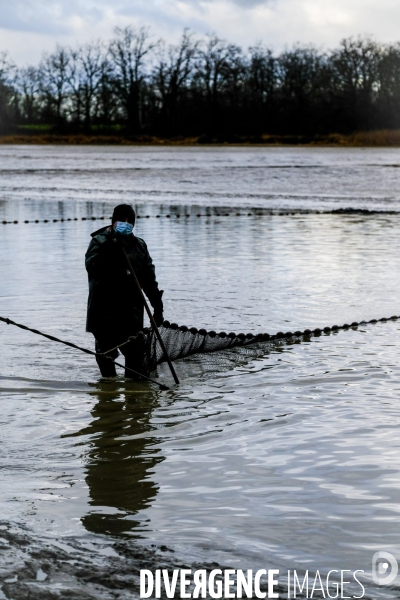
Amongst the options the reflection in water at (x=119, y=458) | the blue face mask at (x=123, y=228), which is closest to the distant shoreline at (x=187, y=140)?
the reflection in water at (x=119, y=458)

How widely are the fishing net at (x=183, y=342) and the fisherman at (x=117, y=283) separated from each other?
0.67ft

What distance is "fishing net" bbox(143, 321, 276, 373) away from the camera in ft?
22.9

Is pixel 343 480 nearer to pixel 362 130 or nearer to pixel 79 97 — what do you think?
pixel 362 130

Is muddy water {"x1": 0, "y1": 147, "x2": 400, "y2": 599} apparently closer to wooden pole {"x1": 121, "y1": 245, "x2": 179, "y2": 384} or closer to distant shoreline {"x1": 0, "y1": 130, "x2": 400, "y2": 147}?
wooden pole {"x1": 121, "y1": 245, "x2": 179, "y2": 384}

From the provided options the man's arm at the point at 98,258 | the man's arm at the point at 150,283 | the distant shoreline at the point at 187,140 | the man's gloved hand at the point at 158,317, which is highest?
the distant shoreline at the point at 187,140

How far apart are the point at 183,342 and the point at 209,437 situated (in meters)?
1.96

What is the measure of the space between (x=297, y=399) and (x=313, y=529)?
2282 millimetres

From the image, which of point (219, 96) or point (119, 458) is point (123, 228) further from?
point (219, 96)

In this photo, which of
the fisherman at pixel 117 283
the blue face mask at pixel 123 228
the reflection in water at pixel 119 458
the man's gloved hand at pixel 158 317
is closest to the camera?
the reflection in water at pixel 119 458

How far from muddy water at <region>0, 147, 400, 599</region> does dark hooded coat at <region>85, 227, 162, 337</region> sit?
0.56 meters

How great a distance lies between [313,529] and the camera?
420cm

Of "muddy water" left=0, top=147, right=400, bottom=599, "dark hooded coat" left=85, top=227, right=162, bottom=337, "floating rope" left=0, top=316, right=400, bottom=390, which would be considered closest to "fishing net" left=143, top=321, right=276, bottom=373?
"floating rope" left=0, top=316, right=400, bottom=390

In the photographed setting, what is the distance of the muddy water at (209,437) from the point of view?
12.9 feet

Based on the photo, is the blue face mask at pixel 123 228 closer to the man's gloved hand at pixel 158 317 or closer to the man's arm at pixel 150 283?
the man's arm at pixel 150 283
